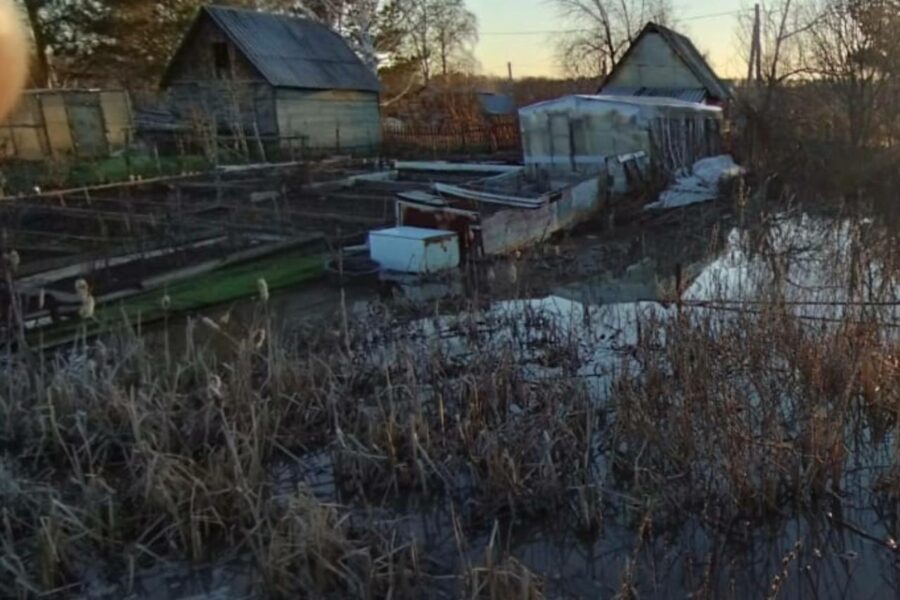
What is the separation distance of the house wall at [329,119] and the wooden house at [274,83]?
31 millimetres

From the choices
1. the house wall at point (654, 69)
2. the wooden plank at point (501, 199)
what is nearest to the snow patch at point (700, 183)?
the wooden plank at point (501, 199)

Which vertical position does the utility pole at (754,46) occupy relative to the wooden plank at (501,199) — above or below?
above

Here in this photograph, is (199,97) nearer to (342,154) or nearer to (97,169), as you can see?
(342,154)

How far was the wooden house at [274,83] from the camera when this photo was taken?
938 inches

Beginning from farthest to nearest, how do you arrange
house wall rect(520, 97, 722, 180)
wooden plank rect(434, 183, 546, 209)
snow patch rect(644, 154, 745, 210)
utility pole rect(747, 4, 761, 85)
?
utility pole rect(747, 4, 761, 85)
house wall rect(520, 97, 722, 180)
snow patch rect(644, 154, 745, 210)
wooden plank rect(434, 183, 546, 209)

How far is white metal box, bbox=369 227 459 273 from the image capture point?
358 inches

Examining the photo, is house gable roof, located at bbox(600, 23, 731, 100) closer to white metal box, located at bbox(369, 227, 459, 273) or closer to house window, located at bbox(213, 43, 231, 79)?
house window, located at bbox(213, 43, 231, 79)

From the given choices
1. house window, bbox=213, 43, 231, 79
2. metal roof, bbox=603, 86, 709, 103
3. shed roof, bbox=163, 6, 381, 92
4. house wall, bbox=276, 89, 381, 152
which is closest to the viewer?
house wall, bbox=276, 89, 381, 152

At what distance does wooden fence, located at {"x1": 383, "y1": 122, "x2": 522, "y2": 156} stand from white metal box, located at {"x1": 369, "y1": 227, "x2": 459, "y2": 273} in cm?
1468

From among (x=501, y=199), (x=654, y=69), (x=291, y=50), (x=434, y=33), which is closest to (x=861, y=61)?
(x=501, y=199)

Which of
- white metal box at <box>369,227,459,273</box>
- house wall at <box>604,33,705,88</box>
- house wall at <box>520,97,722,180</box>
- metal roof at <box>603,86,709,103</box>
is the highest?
house wall at <box>604,33,705,88</box>

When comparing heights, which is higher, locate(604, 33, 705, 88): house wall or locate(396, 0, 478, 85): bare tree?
locate(396, 0, 478, 85): bare tree

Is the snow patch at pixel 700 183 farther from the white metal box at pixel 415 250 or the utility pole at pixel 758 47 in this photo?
the white metal box at pixel 415 250

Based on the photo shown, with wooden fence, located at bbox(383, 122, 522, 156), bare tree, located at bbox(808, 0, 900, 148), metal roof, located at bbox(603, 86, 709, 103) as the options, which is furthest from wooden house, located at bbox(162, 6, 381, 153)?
bare tree, located at bbox(808, 0, 900, 148)
